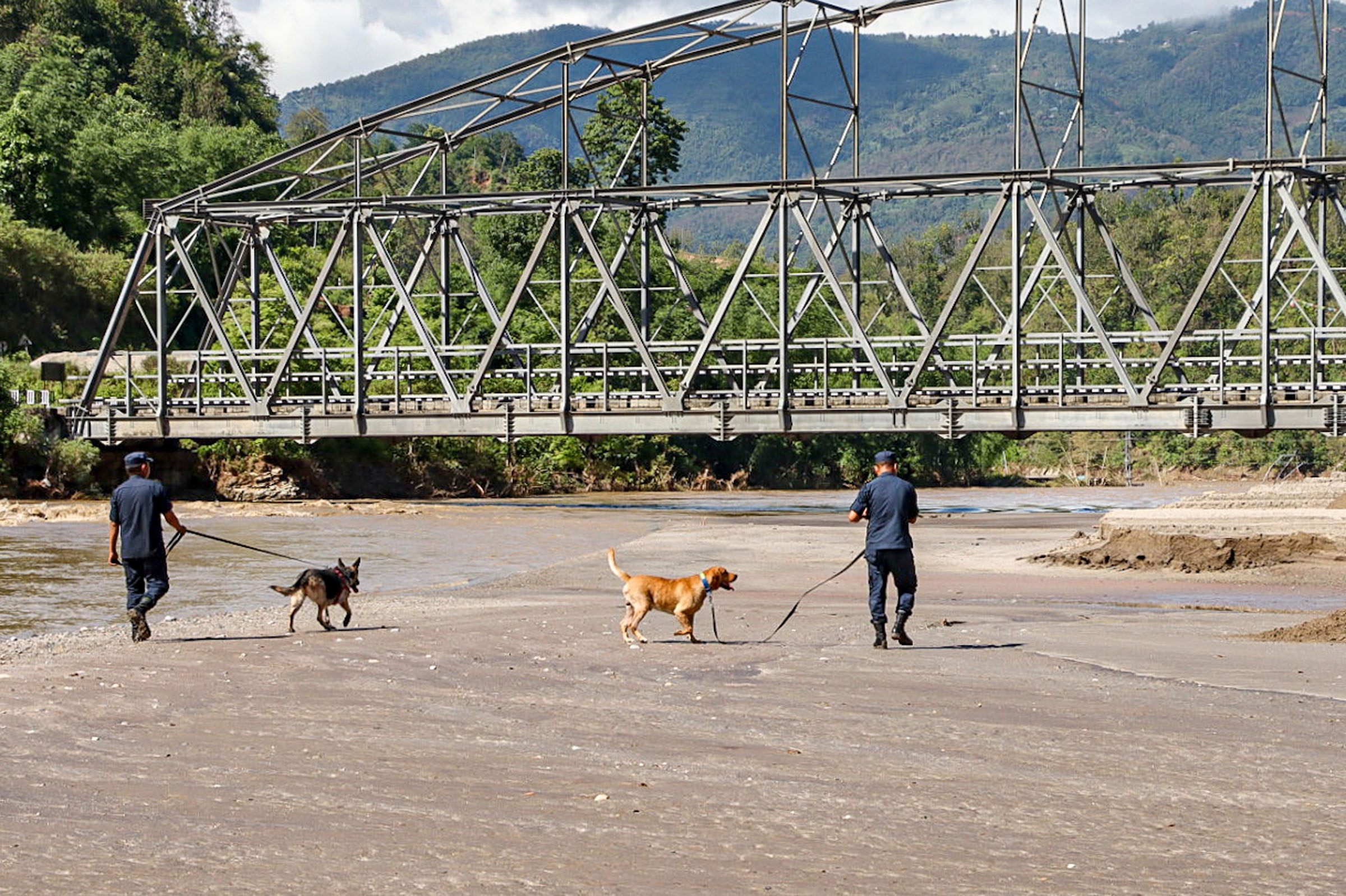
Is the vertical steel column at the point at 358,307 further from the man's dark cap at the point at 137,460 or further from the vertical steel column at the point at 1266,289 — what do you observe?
the man's dark cap at the point at 137,460

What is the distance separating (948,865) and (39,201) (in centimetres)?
6815

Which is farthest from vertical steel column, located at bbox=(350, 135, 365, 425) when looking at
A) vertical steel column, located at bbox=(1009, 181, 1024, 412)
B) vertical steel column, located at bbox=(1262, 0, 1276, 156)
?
vertical steel column, located at bbox=(1262, 0, 1276, 156)

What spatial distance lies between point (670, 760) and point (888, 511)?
5515mm

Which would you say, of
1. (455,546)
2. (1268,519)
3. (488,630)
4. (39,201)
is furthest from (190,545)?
(39,201)

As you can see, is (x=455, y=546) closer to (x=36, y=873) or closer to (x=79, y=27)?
(x=36, y=873)

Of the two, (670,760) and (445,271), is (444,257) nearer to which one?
(445,271)

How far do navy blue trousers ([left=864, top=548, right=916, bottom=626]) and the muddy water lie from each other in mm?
7760

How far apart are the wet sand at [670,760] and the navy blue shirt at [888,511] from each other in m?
0.91

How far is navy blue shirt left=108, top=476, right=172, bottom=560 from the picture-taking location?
13.9 meters

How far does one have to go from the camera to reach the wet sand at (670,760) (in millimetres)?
6527

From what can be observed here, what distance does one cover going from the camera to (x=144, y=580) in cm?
1411

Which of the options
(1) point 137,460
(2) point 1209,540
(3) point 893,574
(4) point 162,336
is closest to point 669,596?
(3) point 893,574

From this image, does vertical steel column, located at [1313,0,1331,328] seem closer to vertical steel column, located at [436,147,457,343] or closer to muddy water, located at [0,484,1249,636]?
muddy water, located at [0,484,1249,636]

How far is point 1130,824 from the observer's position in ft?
23.7
